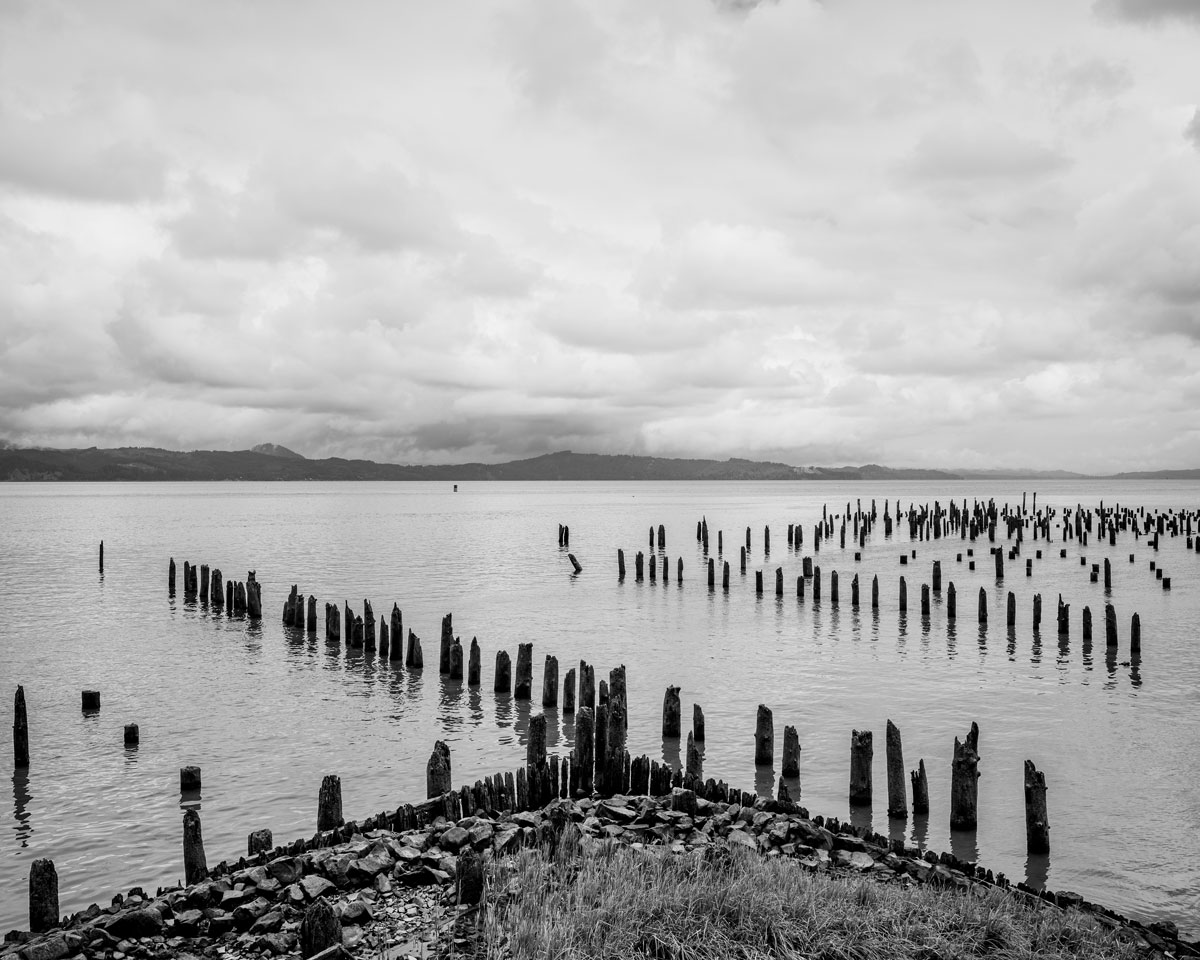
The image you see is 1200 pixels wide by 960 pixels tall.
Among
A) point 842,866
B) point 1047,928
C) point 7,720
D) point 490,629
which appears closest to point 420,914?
point 842,866

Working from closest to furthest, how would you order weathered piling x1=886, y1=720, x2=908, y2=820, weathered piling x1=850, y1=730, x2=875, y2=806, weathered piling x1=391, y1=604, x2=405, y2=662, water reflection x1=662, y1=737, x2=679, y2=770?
weathered piling x1=886, y1=720, x2=908, y2=820 < weathered piling x1=850, y1=730, x2=875, y2=806 < water reflection x1=662, y1=737, x2=679, y2=770 < weathered piling x1=391, y1=604, x2=405, y2=662

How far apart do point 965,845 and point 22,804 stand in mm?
15086

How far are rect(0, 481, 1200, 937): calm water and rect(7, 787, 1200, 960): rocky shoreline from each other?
2135 mm

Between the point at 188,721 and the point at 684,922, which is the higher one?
the point at 684,922

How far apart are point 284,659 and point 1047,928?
76.6 ft

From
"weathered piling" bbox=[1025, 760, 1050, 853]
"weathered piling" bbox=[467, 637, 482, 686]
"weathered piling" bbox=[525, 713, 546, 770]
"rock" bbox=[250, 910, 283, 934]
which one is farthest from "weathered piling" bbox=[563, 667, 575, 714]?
"rock" bbox=[250, 910, 283, 934]

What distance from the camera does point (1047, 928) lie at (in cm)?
879

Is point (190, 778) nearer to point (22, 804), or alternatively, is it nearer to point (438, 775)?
point (22, 804)

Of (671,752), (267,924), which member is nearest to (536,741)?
(671,752)

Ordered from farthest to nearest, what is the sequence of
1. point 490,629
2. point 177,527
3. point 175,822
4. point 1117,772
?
point 177,527 < point 490,629 < point 1117,772 < point 175,822

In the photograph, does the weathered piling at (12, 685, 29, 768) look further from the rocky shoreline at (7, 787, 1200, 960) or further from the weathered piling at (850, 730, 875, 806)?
the weathered piling at (850, 730, 875, 806)

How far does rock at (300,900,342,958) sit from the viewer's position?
814 centimetres

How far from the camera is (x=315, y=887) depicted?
31.3ft

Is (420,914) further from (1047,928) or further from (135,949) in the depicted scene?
(1047,928)
